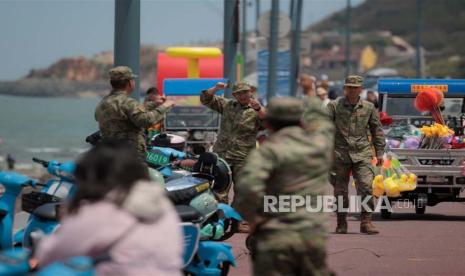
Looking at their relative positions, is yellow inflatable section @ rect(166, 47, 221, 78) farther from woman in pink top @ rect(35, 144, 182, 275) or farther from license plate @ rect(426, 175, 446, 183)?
woman in pink top @ rect(35, 144, 182, 275)

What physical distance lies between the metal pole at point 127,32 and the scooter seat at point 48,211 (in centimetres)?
393

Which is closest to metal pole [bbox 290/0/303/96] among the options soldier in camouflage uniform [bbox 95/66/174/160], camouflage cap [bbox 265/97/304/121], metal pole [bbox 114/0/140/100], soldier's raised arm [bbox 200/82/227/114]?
soldier's raised arm [bbox 200/82/227/114]

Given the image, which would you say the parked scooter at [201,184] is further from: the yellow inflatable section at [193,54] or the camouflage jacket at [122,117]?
the yellow inflatable section at [193,54]

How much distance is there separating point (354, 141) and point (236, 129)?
4.73 ft

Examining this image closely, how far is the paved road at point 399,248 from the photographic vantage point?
483 inches

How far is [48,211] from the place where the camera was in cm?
966

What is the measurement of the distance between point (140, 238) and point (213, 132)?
1883 cm

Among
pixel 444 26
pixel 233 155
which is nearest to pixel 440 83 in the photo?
pixel 233 155

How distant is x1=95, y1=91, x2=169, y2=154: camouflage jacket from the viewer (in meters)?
11.0

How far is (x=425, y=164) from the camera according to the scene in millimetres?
17328

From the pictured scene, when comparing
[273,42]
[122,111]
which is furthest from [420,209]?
[273,42]

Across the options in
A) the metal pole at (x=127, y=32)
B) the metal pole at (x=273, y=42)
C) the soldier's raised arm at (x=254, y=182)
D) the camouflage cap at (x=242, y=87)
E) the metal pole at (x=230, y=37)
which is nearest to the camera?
the soldier's raised arm at (x=254, y=182)

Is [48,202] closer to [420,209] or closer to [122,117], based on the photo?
[122,117]

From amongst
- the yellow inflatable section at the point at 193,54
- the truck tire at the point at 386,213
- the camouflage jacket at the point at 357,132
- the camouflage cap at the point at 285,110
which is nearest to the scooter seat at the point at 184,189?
the camouflage cap at the point at 285,110
